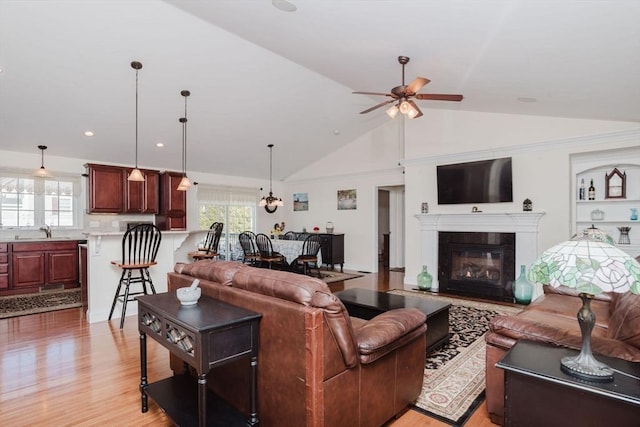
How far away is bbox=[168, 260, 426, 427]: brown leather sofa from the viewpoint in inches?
62.9

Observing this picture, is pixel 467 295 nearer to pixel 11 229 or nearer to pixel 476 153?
pixel 476 153

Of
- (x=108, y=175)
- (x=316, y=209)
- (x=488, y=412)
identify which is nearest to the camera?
(x=488, y=412)

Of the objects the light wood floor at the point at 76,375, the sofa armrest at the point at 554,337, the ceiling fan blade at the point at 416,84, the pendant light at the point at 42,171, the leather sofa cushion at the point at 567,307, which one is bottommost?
the light wood floor at the point at 76,375

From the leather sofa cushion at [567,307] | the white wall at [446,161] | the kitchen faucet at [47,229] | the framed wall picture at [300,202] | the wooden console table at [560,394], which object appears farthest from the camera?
the framed wall picture at [300,202]

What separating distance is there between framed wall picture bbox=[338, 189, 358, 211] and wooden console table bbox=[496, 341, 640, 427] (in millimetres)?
6743

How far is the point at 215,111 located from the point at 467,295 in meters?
5.37

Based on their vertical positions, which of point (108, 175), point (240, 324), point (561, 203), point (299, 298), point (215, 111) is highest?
point (215, 111)

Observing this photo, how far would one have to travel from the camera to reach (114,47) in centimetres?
399

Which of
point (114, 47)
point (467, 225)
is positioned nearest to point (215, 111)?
point (114, 47)

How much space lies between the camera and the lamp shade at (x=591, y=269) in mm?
1382

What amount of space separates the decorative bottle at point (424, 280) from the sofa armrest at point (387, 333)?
3.75 metres

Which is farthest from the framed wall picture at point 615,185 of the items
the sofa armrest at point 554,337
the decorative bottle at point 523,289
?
the sofa armrest at point 554,337

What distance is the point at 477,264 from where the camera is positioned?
559 centimetres

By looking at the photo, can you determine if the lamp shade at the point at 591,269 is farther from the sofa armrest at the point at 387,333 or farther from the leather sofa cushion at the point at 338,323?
the leather sofa cushion at the point at 338,323
